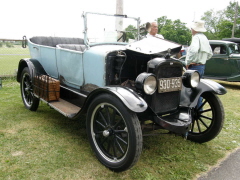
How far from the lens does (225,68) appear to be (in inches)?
300

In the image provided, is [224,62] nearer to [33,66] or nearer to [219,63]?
[219,63]

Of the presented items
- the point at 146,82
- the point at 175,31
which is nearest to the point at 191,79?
the point at 146,82

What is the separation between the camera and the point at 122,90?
2275 mm

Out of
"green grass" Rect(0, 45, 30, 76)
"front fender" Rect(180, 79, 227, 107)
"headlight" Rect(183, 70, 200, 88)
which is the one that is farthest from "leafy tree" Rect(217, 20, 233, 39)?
"headlight" Rect(183, 70, 200, 88)

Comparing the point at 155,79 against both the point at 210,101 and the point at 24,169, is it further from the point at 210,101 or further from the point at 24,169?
the point at 24,169

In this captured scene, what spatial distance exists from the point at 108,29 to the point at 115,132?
1836 millimetres

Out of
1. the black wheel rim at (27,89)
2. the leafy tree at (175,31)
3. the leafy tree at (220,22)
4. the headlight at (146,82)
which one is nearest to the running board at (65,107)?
the black wheel rim at (27,89)

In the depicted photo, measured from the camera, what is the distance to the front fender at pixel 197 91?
111 inches

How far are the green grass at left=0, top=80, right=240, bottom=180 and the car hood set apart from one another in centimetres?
124

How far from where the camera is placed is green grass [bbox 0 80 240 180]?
231cm

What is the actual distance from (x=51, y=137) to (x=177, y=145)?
1759 mm

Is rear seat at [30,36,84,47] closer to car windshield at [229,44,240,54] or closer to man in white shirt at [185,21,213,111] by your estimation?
man in white shirt at [185,21,213,111]

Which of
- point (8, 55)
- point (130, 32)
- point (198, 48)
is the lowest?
point (8, 55)

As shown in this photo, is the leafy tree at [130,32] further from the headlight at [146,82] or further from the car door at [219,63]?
the car door at [219,63]
